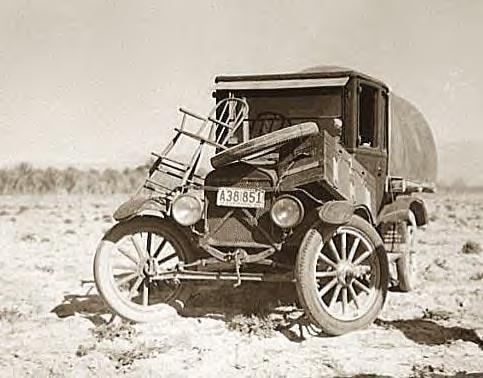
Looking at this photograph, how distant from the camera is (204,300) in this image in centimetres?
858

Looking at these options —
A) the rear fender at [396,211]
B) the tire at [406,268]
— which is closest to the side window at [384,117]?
the rear fender at [396,211]

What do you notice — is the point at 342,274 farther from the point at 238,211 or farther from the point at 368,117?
the point at 368,117

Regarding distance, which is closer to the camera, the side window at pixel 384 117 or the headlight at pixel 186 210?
the headlight at pixel 186 210

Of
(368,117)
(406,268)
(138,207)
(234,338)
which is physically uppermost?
(368,117)

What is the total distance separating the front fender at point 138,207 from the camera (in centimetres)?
702

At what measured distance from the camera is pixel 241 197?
7.19m

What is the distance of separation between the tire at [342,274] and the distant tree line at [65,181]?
1917 inches

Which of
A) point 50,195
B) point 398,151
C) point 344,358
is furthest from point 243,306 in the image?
point 50,195

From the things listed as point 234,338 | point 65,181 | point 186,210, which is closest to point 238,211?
point 186,210

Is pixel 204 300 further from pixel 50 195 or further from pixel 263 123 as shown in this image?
pixel 50 195

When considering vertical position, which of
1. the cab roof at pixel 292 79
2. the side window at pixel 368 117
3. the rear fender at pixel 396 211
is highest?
the cab roof at pixel 292 79

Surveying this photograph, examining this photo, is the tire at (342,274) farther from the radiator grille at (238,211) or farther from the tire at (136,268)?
the tire at (136,268)

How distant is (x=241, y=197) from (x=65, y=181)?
53.6m

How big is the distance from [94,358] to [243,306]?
8.49 feet
